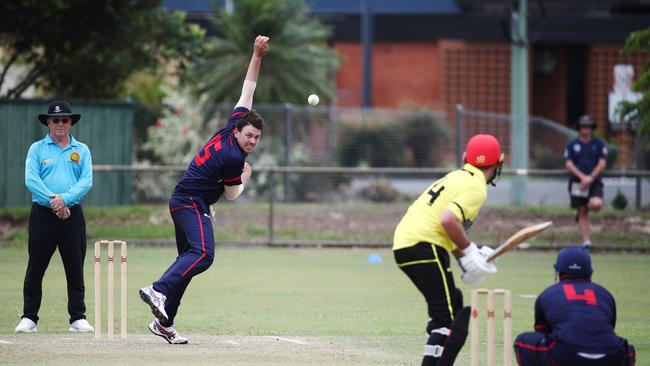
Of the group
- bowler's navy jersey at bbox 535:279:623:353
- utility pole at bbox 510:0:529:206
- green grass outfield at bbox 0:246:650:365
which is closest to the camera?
bowler's navy jersey at bbox 535:279:623:353

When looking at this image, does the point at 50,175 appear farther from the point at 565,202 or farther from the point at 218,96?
the point at 218,96

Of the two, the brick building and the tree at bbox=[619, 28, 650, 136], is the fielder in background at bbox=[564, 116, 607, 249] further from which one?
the brick building

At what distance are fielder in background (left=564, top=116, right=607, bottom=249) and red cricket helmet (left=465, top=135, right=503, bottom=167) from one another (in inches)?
453

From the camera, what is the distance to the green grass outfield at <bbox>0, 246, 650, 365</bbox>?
9.84 m

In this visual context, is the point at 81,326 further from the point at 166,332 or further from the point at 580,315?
the point at 580,315

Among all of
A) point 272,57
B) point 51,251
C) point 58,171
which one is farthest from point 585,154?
point 272,57

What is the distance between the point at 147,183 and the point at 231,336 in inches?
504

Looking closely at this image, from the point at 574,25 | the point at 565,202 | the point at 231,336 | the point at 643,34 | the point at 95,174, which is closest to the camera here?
the point at 231,336

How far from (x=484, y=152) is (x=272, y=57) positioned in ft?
78.2

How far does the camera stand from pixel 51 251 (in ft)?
37.4

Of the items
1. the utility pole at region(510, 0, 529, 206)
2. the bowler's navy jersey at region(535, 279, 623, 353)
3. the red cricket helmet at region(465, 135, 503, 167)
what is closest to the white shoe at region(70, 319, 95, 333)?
the red cricket helmet at region(465, 135, 503, 167)

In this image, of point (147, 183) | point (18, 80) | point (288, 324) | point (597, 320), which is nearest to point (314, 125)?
point (147, 183)

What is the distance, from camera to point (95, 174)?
74.0ft

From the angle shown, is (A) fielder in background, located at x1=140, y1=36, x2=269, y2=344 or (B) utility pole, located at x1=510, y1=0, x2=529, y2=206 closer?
(A) fielder in background, located at x1=140, y1=36, x2=269, y2=344
